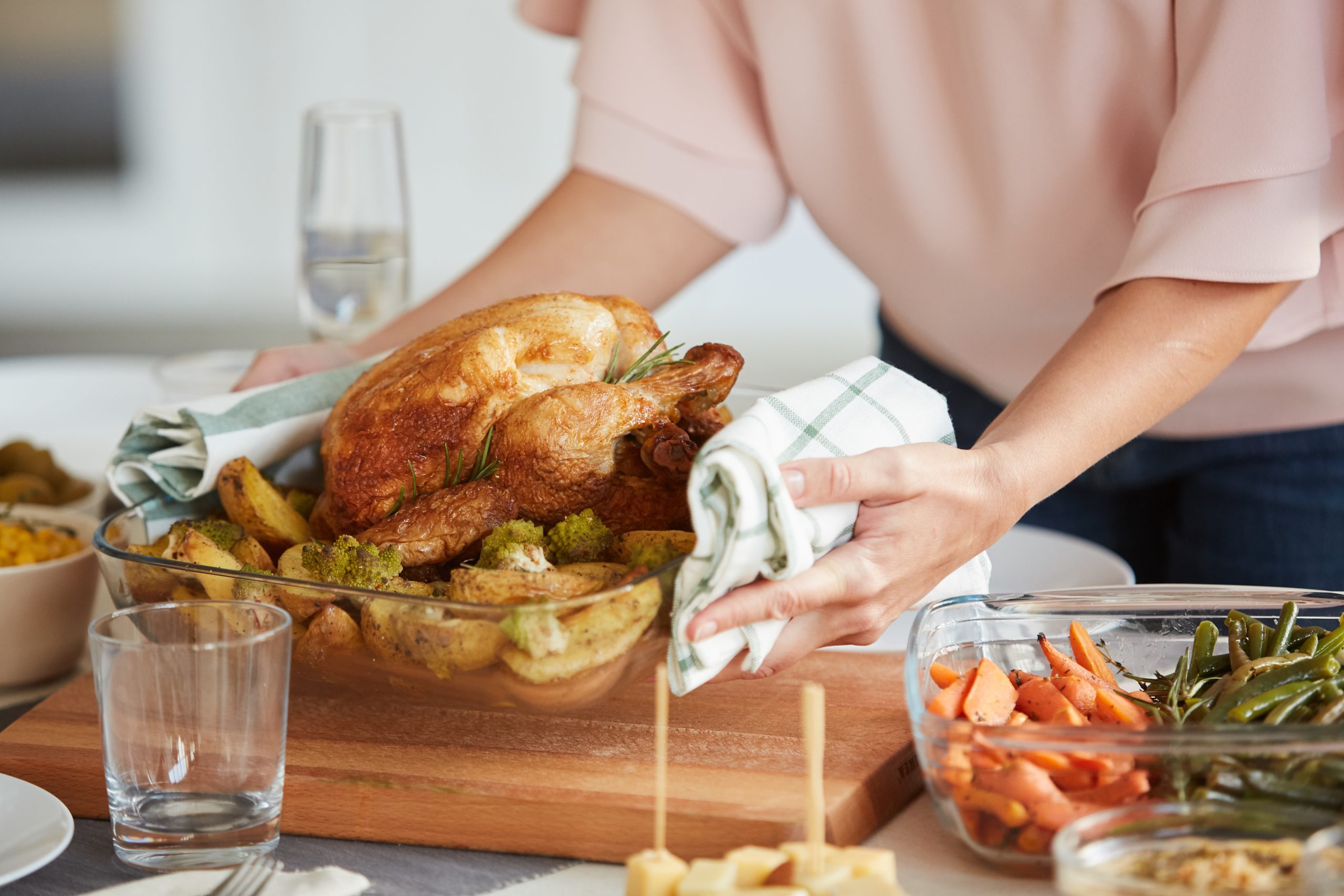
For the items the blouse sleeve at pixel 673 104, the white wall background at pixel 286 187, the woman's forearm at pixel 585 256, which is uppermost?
the blouse sleeve at pixel 673 104

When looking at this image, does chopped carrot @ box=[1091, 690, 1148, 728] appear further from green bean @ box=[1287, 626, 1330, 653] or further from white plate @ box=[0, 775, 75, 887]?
white plate @ box=[0, 775, 75, 887]

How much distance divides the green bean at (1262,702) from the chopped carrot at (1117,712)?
0.22 ft

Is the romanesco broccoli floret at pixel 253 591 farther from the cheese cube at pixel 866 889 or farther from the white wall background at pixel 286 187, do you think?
the white wall background at pixel 286 187

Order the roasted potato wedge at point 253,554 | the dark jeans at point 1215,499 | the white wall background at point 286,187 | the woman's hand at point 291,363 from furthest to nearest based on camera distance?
the white wall background at point 286,187 → the dark jeans at point 1215,499 → the woman's hand at point 291,363 → the roasted potato wedge at point 253,554

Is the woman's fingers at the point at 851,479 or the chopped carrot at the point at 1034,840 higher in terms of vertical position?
the woman's fingers at the point at 851,479

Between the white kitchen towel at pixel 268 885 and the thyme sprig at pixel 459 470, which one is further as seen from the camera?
the thyme sprig at pixel 459 470

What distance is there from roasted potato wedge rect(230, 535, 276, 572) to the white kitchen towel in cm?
30

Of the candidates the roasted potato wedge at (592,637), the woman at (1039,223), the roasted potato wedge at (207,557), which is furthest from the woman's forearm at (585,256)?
the roasted potato wedge at (592,637)

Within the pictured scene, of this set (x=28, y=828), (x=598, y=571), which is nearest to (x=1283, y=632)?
(x=598, y=571)

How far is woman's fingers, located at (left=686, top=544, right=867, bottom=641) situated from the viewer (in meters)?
0.99

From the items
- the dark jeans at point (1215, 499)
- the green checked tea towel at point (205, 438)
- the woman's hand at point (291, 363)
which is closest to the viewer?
the green checked tea towel at point (205, 438)

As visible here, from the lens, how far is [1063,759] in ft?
2.85

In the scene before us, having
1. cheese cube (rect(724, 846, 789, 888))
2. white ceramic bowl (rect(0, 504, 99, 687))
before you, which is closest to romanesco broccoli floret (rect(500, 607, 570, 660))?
Result: cheese cube (rect(724, 846, 789, 888))

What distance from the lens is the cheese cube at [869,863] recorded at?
85cm
